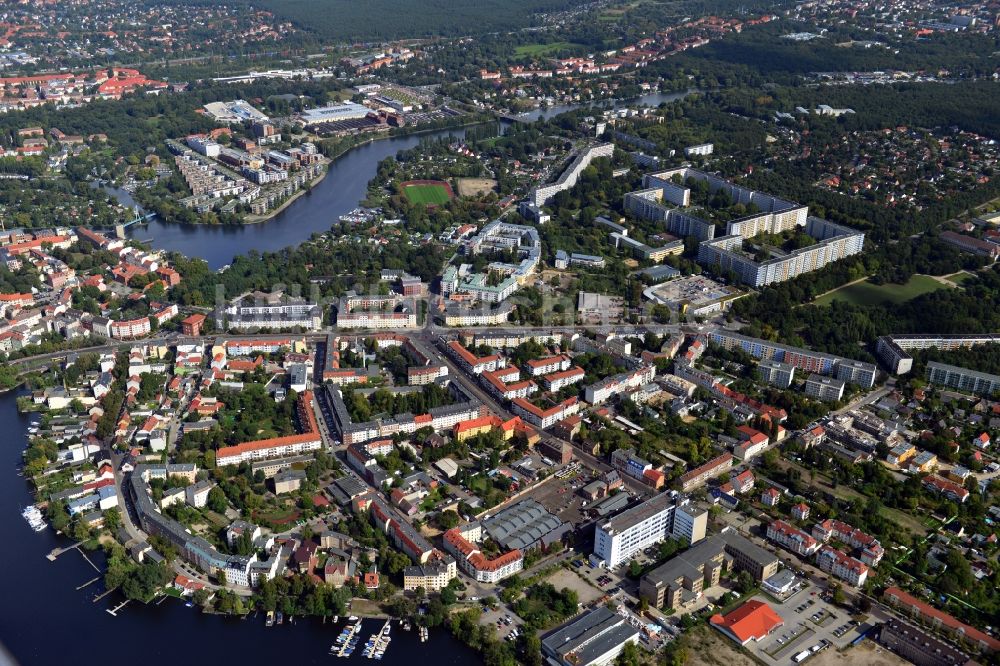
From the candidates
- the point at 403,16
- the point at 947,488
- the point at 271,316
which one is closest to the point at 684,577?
the point at 947,488

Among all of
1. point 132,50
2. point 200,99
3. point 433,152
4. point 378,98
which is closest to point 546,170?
point 433,152

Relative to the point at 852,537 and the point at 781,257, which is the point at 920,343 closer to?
Result: the point at 781,257

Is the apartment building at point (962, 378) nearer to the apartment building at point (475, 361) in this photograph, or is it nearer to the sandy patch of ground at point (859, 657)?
the sandy patch of ground at point (859, 657)

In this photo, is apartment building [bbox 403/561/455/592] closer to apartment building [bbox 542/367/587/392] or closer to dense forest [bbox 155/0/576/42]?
→ apartment building [bbox 542/367/587/392]

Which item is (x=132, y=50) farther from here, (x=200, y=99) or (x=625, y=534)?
(x=625, y=534)

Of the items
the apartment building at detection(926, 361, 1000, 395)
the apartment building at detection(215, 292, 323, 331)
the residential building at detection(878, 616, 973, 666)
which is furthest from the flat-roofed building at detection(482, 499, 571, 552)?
the apartment building at detection(926, 361, 1000, 395)
